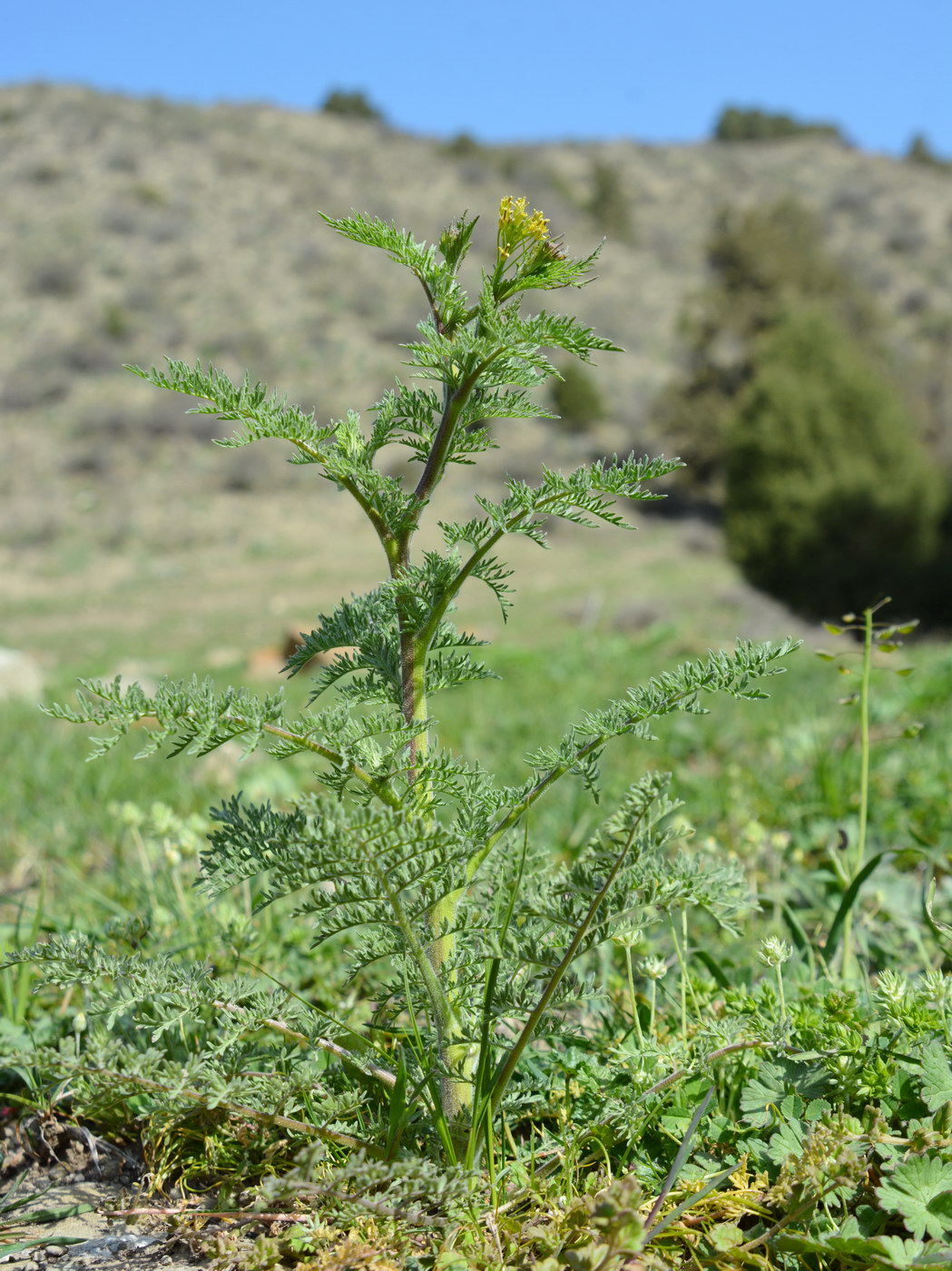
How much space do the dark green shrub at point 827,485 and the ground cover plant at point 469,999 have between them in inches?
517

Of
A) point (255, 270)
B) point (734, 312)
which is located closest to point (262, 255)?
point (255, 270)

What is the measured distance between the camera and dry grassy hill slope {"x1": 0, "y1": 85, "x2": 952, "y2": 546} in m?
27.0

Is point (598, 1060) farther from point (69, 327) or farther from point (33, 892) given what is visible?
point (69, 327)

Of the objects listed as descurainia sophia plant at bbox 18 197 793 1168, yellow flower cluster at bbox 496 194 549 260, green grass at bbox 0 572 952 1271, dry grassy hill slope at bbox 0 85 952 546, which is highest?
dry grassy hill slope at bbox 0 85 952 546

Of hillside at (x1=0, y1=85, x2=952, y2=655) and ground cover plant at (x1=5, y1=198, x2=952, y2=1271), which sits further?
hillside at (x1=0, y1=85, x2=952, y2=655)

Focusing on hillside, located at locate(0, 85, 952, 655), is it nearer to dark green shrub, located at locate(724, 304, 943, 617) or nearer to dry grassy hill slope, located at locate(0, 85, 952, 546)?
dry grassy hill slope, located at locate(0, 85, 952, 546)

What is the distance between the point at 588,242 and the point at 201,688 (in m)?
38.2

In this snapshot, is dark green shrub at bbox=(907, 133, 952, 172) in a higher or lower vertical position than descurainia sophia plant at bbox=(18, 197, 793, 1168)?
higher

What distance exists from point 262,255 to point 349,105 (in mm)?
20445

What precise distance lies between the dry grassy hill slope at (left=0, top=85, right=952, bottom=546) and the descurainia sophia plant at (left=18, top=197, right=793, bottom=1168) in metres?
22.6

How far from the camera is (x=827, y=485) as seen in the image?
13742 millimetres

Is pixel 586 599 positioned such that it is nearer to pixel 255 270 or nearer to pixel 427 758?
pixel 427 758

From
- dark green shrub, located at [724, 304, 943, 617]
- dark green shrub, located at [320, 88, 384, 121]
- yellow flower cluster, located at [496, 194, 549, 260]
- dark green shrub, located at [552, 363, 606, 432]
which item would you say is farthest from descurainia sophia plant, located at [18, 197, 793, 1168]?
dark green shrub, located at [320, 88, 384, 121]

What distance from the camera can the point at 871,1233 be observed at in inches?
46.7
